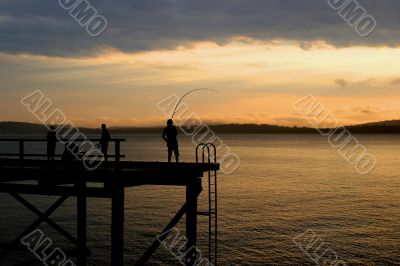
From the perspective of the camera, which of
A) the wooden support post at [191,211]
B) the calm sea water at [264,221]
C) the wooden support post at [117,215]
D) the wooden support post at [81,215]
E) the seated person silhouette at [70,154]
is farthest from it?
the calm sea water at [264,221]

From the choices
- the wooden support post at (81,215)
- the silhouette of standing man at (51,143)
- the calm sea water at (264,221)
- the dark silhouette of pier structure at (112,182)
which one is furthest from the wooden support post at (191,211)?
the calm sea water at (264,221)

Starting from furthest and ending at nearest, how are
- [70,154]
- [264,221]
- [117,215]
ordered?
[264,221] < [70,154] < [117,215]

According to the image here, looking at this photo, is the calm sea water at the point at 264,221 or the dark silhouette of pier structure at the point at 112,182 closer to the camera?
the dark silhouette of pier structure at the point at 112,182

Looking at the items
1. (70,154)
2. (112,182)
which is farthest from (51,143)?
(112,182)

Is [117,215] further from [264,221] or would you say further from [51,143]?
[264,221]

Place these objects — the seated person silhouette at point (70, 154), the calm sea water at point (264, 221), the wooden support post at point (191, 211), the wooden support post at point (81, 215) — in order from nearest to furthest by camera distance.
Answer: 1. the seated person silhouette at point (70, 154)
2. the wooden support post at point (81, 215)
3. the wooden support post at point (191, 211)
4. the calm sea water at point (264, 221)

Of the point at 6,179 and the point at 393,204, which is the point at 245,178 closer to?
the point at 393,204

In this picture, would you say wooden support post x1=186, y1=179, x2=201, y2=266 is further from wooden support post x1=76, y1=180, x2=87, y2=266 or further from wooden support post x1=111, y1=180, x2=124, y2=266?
wooden support post x1=76, y1=180, x2=87, y2=266

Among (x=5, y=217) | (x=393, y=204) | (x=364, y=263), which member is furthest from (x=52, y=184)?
(x=393, y=204)

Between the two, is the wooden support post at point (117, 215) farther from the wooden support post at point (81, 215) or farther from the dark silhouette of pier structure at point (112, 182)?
the wooden support post at point (81, 215)

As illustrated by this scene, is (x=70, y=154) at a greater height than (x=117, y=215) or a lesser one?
greater

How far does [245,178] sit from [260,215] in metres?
31.7

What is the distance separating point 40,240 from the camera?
29.6m

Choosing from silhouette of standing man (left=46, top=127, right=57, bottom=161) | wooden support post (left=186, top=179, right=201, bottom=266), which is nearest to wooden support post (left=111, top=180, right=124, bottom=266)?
wooden support post (left=186, top=179, right=201, bottom=266)
